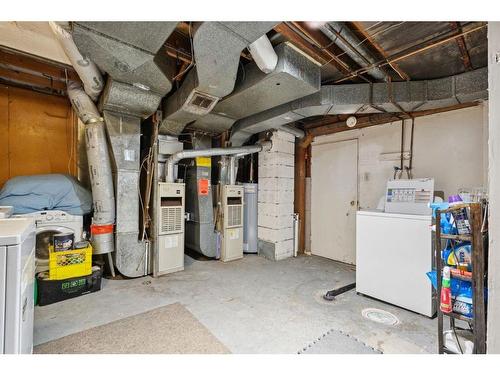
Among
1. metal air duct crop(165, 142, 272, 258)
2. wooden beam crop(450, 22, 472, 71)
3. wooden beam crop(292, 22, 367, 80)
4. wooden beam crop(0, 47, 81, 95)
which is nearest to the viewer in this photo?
wooden beam crop(450, 22, 472, 71)

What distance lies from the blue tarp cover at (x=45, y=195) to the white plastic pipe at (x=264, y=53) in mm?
2976

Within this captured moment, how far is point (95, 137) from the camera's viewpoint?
10.8 feet

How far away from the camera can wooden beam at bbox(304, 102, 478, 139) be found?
321 cm

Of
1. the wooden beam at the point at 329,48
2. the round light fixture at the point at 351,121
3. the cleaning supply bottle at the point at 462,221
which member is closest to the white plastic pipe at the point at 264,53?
the wooden beam at the point at 329,48

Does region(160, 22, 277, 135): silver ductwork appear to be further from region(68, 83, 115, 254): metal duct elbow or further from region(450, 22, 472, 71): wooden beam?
region(450, 22, 472, 71): wooden beam

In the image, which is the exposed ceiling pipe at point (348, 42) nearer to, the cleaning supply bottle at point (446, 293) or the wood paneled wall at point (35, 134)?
the cleaning supply bottle at point (446, 293)

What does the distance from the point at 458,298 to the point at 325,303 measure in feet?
5.18

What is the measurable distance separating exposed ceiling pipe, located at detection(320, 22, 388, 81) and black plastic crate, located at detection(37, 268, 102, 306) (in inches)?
146

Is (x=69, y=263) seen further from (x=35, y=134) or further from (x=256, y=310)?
(x=35, y=134)

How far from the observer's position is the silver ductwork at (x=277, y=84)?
2432mm

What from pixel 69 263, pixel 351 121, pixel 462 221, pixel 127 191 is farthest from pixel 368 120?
pixel 69 263

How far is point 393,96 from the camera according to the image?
295cm

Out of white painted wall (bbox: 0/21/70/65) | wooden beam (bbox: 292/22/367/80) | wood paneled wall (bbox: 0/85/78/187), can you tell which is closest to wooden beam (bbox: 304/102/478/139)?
wooden beam (bbox: 292/22/367/80)
